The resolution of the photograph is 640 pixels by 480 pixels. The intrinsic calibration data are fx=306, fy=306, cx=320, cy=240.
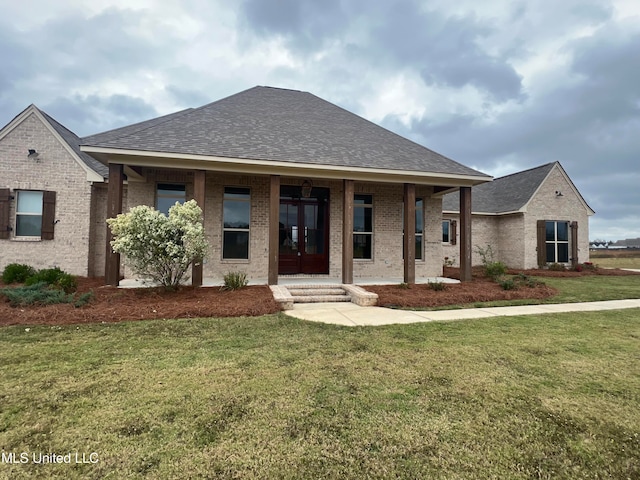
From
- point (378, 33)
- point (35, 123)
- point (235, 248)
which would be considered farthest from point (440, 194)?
point (35, 123)

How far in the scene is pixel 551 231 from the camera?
15.4m

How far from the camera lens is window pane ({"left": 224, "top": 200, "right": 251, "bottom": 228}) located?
30.8ft

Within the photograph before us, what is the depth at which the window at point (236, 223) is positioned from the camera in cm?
934

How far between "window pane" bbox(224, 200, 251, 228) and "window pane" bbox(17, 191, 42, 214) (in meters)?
5.71

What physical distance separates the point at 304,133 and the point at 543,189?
1320 centimetres

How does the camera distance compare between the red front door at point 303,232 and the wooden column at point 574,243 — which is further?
the wooden column at point 574,243

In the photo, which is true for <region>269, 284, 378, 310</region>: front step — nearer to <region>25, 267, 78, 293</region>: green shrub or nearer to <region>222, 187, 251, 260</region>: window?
<region>222, 187, 251, 260</region>: window

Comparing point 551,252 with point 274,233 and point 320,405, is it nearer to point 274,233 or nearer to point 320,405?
point 274,233

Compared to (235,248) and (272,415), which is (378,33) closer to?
(235,248)

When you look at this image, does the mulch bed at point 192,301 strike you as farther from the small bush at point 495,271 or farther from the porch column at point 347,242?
the small bush at point 495,271

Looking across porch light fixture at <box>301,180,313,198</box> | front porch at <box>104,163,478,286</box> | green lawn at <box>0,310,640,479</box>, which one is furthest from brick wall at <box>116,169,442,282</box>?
green lawn at <box>0,310,640,479</box>

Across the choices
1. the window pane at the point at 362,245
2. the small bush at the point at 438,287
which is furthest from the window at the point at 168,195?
the small bush at the point at 438,287

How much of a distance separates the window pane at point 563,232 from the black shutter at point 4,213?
73.3ft

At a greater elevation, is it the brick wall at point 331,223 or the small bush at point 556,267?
the brick wall at point 331,223
